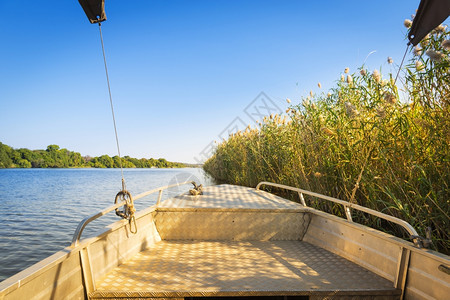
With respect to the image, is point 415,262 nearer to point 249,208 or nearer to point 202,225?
point 249,208

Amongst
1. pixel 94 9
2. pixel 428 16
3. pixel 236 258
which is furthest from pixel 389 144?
pixel 94 9

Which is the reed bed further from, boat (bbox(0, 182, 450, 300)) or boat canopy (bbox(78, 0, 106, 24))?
boat canopy (bbox(78, 0, 106, 24))

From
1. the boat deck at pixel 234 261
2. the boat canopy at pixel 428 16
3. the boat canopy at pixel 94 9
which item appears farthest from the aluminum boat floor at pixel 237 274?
the boat canopy at pixel 94 9

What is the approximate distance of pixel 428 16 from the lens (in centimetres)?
186

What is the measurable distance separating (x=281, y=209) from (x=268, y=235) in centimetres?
35

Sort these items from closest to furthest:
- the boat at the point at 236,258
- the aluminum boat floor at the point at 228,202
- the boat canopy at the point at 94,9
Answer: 1. the boat at the point at 236,258
2. the boat canopy at the point at 94,9
3. the aluminum boat floor at the point at 228,202

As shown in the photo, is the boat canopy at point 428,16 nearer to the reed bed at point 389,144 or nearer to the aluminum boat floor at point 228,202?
the reed bed at point 389,144

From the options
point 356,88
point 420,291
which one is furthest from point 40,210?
point 420,291

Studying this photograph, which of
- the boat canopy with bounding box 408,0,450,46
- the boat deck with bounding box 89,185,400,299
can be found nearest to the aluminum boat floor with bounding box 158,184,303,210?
the boat deck with bounding box 89,185,400,299

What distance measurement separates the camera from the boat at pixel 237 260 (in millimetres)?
1898

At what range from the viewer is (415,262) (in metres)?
2.03

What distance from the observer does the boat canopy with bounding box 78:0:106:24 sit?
2.29 meters

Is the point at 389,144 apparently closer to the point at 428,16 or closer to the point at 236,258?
the point at 428,16

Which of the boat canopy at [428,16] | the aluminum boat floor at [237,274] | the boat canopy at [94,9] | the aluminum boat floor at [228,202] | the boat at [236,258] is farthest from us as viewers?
the aluminum boat floor at [228,202]
